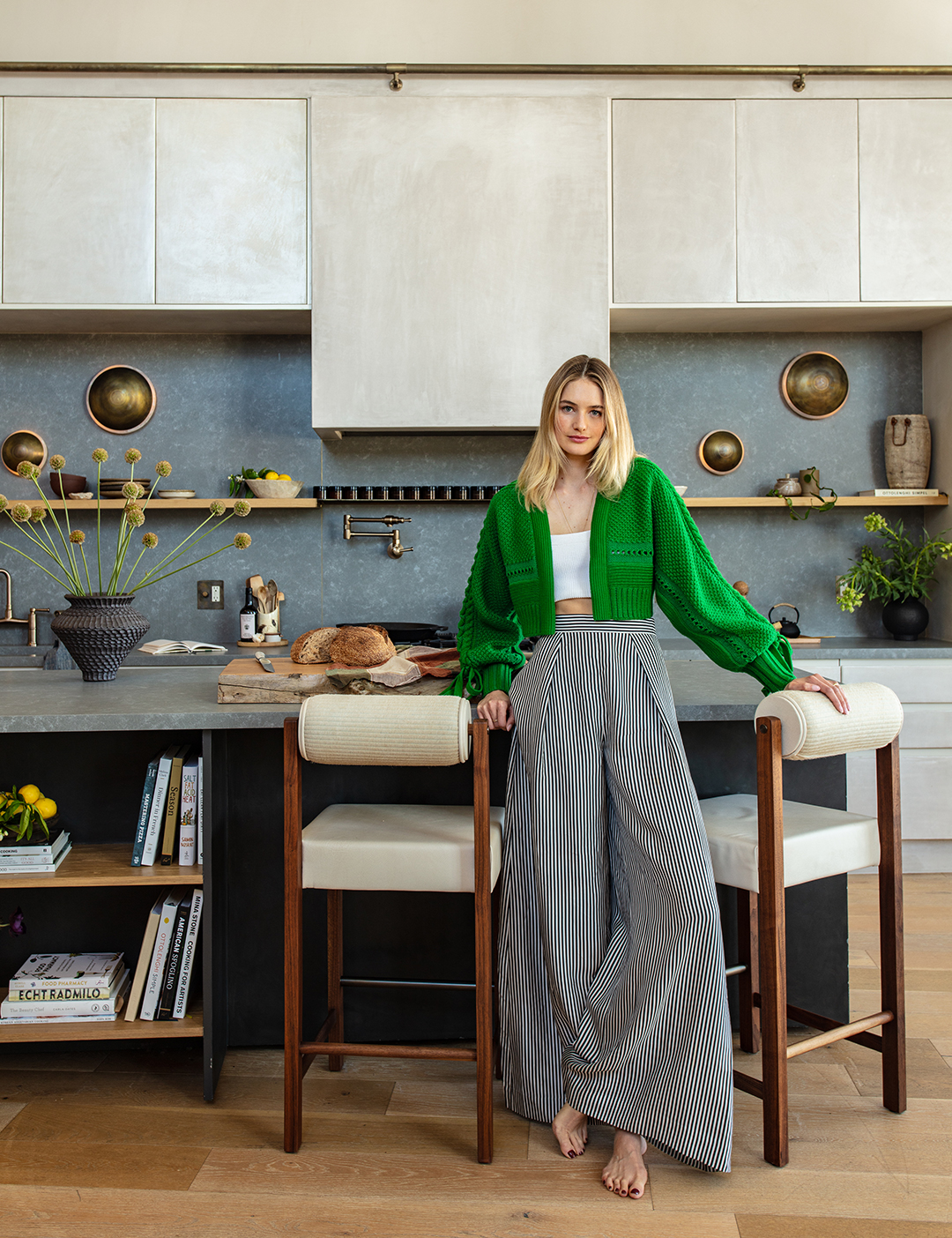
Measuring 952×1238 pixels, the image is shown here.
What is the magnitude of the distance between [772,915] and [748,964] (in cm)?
45

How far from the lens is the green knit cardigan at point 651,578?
174 centimetres

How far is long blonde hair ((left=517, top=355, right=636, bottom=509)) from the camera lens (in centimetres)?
175

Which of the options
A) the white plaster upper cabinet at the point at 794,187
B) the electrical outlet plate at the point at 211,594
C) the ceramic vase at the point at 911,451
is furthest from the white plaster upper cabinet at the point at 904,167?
the electrical outlet plate at the point at 211,594

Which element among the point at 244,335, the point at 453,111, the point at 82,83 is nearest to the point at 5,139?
the point at 82,83

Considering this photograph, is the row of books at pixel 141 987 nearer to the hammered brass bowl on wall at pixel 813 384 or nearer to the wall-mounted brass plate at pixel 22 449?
the wall-mounted brass plate at pixel 22 449

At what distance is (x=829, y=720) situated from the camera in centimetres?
162

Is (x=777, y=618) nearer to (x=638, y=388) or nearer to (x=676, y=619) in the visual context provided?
(x=638, y=388)

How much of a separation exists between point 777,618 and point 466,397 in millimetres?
1608

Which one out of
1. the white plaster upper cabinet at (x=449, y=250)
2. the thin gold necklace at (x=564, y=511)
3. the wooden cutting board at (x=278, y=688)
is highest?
the white plaster upper cabinet at (x=449, y=250)

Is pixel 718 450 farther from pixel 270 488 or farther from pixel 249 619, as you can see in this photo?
pixel 249 619

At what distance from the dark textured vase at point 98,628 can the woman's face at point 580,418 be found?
107cm

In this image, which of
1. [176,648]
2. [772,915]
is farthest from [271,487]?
[772,915]

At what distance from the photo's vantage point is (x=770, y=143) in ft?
11.4

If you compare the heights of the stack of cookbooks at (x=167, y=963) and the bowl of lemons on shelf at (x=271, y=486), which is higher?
the bowl of lemons on shelf at (x=271, y=486)
